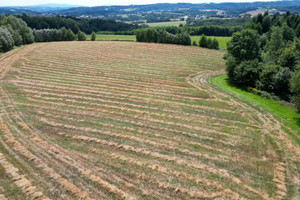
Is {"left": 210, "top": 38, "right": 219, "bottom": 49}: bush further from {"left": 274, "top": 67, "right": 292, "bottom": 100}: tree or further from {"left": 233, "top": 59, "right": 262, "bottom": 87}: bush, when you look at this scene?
{"left": 274, "top": 67, "right": 292, "bottom": 100}: tree

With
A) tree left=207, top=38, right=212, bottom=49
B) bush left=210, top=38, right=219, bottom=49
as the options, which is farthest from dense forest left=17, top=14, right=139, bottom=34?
bush left=210, top=38, right=219, bottom=49

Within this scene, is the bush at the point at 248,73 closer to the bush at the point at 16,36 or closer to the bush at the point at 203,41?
the bush at the point at 203,41

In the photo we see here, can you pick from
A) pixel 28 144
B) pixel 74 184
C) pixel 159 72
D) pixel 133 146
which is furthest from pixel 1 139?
pixel 159 72

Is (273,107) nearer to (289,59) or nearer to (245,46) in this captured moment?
(289,59)

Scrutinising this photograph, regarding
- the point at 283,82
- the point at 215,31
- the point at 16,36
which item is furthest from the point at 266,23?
the point at 16,36

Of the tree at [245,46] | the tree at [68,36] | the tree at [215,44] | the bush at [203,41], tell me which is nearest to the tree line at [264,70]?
the tree at [245,46]

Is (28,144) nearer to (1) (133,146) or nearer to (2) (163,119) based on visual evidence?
(1) (133,146)
